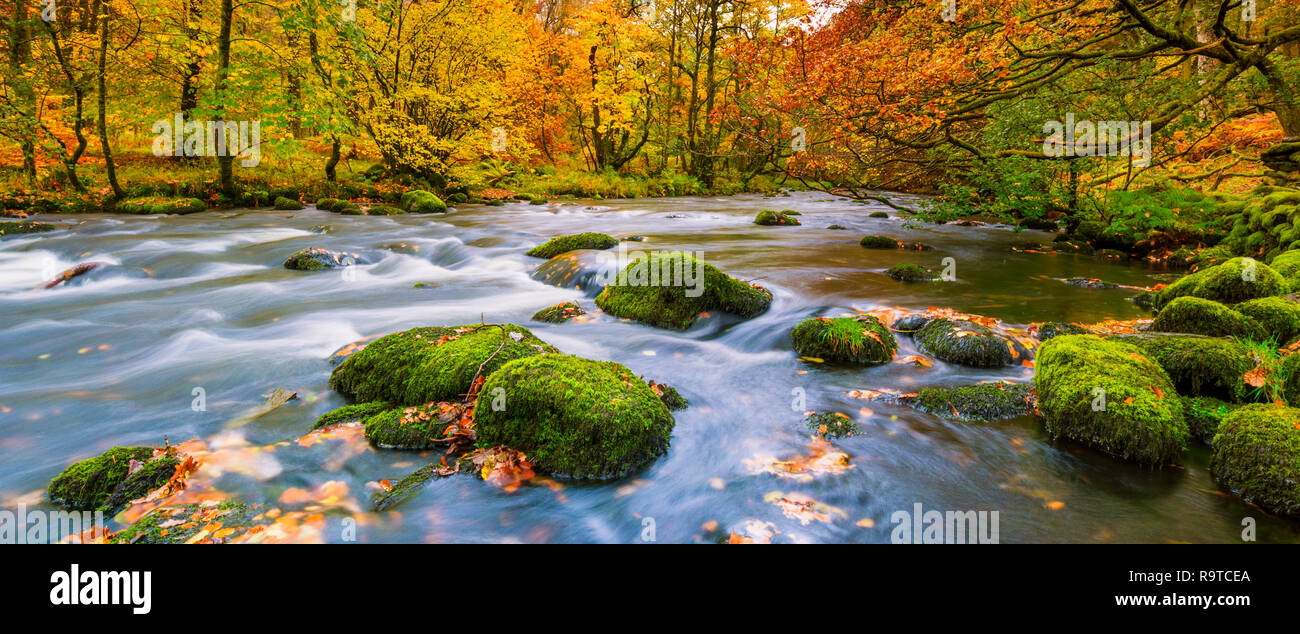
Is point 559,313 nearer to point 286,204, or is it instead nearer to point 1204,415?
point 1204,415

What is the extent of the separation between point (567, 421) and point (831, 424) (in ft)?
7.14

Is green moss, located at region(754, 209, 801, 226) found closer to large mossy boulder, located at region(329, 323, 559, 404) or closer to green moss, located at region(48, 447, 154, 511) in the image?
large mossy boulder, located at region(329, 323, 559, 404)

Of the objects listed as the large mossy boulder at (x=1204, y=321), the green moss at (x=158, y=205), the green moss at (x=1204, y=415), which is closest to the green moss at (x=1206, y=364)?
the green moss at (x=1204, y=415)

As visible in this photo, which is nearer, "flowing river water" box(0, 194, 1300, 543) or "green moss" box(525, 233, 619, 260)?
"flowing river water" box(0, 194, 1300, 543)

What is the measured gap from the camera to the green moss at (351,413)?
416 cm

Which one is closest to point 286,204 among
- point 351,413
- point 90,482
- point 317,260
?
point 317,260

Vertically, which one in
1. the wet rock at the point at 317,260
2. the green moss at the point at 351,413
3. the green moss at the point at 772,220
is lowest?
the green moss at the point at 351,413

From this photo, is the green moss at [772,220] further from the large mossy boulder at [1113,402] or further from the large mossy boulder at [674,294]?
the large mossy boulder at [1113,402]

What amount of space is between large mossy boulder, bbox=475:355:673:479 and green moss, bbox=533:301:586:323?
10.7ft

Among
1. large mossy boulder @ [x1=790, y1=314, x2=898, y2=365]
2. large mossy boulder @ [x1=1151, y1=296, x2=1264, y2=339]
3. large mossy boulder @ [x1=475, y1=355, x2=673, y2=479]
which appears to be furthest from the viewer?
large mossy boulder @ [x1=790, y1=314, x2=898, y2=365]

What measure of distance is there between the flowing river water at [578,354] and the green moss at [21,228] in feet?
1.52

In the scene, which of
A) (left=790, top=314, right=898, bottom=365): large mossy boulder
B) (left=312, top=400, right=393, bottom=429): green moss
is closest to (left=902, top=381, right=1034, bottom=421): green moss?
(left=790, top=314, right=898, bottom=365): large mossy boulder

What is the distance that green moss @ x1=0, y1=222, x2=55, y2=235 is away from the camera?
1135cm

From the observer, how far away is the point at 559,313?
284 inches
